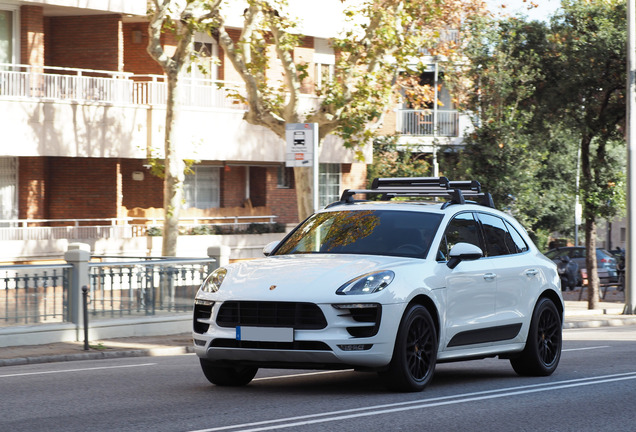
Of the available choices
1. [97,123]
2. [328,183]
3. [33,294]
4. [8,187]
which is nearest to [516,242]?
[33,294]

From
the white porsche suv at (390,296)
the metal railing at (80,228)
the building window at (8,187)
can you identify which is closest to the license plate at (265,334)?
the white porsche suv at (390,296)

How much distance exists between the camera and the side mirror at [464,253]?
35.6ft

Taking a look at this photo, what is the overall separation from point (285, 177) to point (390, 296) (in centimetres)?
2765

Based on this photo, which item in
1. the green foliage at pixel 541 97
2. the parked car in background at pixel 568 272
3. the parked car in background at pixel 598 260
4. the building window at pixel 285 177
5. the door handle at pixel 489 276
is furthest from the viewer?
the parked car in background at pixel 598 260

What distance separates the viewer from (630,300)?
28.4 metres

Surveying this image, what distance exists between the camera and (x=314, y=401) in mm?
9727

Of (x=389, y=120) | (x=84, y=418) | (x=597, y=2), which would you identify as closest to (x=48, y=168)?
(x=597, y=2)

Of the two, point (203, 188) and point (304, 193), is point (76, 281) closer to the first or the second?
point (304, 193)

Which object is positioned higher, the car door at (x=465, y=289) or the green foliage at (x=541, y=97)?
the green foliage at (x=541, y=97)

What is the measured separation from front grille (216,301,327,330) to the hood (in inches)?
2.6

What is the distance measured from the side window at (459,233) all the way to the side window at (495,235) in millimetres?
199

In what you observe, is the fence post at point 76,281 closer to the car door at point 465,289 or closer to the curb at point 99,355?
the curb at point 99,355

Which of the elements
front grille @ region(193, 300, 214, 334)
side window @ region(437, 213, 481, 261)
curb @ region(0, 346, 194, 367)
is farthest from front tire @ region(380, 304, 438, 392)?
curb @ region(0, 346, 194, 367)

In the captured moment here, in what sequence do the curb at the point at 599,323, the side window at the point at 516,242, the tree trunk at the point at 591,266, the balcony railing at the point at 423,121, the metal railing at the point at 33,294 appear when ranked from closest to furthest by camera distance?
the side window at the point at 516,242 < the metal railing at the point at 33,294 < the curb at the point at 599,323 < the tree trunk at the point at 591,266 < the balcony railing at the point at 423,121
